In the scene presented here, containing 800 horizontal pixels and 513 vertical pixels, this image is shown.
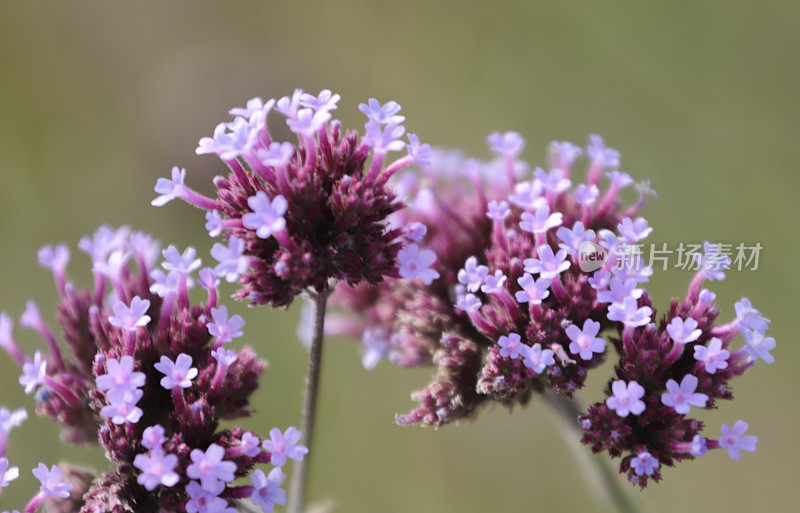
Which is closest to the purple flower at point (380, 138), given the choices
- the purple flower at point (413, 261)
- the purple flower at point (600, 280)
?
the purple flower at point (413, 261)

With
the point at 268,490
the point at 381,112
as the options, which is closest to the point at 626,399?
the point at 268,490

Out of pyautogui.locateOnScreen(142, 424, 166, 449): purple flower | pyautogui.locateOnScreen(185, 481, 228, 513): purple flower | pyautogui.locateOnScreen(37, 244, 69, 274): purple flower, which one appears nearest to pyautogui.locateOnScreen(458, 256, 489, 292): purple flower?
pyautogui.locateOnScreen(185, 481, 228, 513): purple flower

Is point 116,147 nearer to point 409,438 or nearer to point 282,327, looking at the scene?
point 282,327

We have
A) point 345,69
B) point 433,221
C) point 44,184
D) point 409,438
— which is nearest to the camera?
point 433,221

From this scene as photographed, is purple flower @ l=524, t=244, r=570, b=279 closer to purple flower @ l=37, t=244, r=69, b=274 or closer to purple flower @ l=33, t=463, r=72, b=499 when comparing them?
purple flower @ l=33, t=463, r=72, b=499

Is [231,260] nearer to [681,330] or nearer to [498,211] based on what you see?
[498,211]

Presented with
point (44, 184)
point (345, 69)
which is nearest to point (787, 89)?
point (345, 69)
